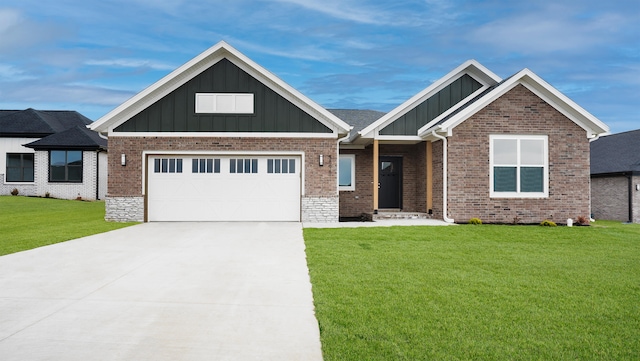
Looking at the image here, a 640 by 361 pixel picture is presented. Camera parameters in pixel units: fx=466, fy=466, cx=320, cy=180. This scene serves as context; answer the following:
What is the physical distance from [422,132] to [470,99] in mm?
2413

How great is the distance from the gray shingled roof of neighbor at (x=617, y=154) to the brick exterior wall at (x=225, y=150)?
536 inches

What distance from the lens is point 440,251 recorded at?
930 centimetres

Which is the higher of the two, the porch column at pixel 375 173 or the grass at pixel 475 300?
the porch column at pixel 375 173

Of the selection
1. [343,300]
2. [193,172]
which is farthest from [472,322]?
[193,172]

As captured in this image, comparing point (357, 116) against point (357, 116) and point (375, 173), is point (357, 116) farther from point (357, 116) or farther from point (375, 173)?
point (375, 173)

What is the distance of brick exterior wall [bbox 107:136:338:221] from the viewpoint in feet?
50.4

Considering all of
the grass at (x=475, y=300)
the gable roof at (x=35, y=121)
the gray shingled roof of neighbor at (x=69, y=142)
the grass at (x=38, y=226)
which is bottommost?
the grass at (x=38, y=226)

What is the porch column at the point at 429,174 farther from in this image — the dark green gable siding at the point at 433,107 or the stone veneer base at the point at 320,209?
the stone veneer base at the point at 320,209

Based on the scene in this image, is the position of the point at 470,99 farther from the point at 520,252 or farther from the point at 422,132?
the point at 520,252

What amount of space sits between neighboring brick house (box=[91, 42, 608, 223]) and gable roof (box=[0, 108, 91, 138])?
1862 centimetres

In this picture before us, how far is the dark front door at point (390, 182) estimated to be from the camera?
61.0 feet

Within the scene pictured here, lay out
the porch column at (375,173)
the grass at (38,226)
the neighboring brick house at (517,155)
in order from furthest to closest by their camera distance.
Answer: the porch column at (375,173), the neighboring brick house at (517,155), the grass at (38,226)

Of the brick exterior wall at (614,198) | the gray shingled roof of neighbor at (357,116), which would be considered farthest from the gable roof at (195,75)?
the brick exterior wall at (614,198)

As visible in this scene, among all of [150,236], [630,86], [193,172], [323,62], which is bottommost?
[150,236]
